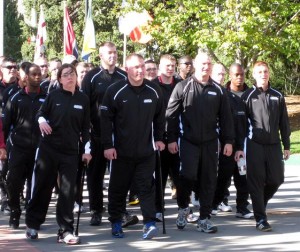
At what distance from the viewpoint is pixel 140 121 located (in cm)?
937

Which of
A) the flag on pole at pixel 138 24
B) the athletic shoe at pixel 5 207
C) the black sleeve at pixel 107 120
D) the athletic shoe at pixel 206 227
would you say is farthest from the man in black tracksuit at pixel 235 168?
the flag on pole at pixel 138 24

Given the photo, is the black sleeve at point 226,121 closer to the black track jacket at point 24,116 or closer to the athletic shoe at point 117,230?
the athletic shoe at point 117,230

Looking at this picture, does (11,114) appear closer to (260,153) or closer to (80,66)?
(80,66)

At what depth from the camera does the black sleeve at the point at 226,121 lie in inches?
388

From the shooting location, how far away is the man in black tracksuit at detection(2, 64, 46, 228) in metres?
9.96

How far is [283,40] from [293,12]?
0.92 metres

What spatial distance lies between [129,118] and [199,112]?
91 cm

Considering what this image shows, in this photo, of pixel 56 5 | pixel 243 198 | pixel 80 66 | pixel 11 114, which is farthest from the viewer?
pixel 56 5

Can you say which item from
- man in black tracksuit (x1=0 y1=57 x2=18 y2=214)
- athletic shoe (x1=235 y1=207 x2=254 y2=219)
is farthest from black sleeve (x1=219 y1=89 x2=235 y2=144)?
man in black tracksuit (x1=0 y1=57 x2=18 y2=214)

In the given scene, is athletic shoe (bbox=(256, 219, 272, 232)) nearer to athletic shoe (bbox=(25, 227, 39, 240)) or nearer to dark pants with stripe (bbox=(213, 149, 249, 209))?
dark pants with stripe (bbox=(213, 149, 249, 209))

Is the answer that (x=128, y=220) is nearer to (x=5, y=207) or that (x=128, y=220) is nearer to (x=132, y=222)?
(x=132, y=222)

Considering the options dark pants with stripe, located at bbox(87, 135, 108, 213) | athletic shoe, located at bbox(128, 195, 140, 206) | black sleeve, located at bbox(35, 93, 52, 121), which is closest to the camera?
black sleeve, located at bbox(35, 93, 52, 121)

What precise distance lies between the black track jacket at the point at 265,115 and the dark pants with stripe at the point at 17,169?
2.76 meters

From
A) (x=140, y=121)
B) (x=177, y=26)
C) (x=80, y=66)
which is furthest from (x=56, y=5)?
(x=140, y=121)
